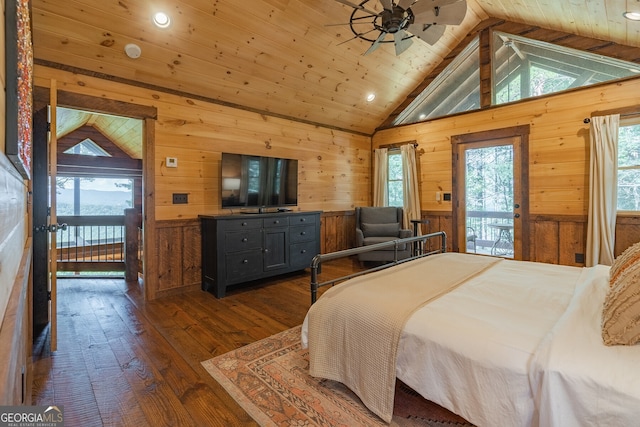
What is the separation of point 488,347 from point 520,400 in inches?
7.4

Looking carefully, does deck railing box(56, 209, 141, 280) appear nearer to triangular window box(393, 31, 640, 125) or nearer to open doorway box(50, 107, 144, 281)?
open doorway box(50, 107, 144, 281)

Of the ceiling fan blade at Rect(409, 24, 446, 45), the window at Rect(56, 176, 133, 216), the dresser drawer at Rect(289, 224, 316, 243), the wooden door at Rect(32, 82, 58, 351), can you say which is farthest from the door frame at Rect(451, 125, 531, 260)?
the window at Rect(56, 176, 133, 216)

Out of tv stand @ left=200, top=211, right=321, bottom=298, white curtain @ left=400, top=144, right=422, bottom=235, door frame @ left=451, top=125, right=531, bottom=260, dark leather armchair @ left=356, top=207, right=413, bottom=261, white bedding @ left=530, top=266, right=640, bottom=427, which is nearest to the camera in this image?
white bedding @ left=530, top=266, right=640, bottom=427

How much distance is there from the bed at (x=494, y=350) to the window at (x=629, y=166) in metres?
2.48

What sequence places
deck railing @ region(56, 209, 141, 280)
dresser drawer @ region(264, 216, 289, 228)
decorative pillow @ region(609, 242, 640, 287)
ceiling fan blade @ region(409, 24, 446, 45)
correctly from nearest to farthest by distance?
decorative pillow @ region(609, 242, 640, 287) → ceiling fan blade @ region(409, 24, 446, 45) → dresser drawer @ region(264, 216, 289, 228) → deck railing @ region(56, 209, 141, 280)

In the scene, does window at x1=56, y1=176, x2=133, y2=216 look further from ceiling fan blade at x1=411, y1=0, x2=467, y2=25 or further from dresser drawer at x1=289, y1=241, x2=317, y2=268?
ceiling fan blade at x1=411, y1=0, x2=467, y2=25

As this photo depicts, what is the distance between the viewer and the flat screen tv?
3895 millimetres

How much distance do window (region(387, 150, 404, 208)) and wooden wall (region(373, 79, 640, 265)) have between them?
1.50 meters

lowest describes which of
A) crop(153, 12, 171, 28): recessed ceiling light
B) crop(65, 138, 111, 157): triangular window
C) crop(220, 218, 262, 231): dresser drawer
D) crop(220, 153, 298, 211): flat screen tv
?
crop(220, 218, 262, 231): dresser drawer

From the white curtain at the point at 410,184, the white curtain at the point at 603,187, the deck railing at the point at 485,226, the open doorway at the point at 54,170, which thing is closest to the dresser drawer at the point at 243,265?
the open doorway at the point at 54,170

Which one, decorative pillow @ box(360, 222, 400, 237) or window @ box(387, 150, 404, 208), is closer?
decorative pillow @ box(360, 222, 400, 237)

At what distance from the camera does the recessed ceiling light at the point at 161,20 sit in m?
2.89

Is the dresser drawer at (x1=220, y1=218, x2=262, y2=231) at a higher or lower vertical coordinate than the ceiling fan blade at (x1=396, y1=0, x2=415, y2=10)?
lower

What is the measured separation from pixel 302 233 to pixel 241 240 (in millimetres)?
997
